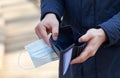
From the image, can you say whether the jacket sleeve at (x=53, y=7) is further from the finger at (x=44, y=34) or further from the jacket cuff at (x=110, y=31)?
the jacket cuff at (x=110, y=31)

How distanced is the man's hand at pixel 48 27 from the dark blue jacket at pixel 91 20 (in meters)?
0.05

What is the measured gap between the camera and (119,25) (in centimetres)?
120

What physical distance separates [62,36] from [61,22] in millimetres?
157

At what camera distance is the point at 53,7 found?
1432mm

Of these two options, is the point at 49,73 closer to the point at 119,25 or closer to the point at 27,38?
the point at 27,38

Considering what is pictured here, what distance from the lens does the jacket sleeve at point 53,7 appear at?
1.42m

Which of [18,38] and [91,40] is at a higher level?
[91,40]

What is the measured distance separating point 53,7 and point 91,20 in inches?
7.3

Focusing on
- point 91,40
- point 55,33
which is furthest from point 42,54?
point 91,40

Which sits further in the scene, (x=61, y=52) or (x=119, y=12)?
(x=119, y=12)

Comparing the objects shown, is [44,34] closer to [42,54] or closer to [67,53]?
[42,54]

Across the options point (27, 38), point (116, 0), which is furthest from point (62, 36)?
point (27, 38)

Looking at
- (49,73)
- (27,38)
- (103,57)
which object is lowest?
(27,38)

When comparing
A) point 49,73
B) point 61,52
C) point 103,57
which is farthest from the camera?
point 49,73
